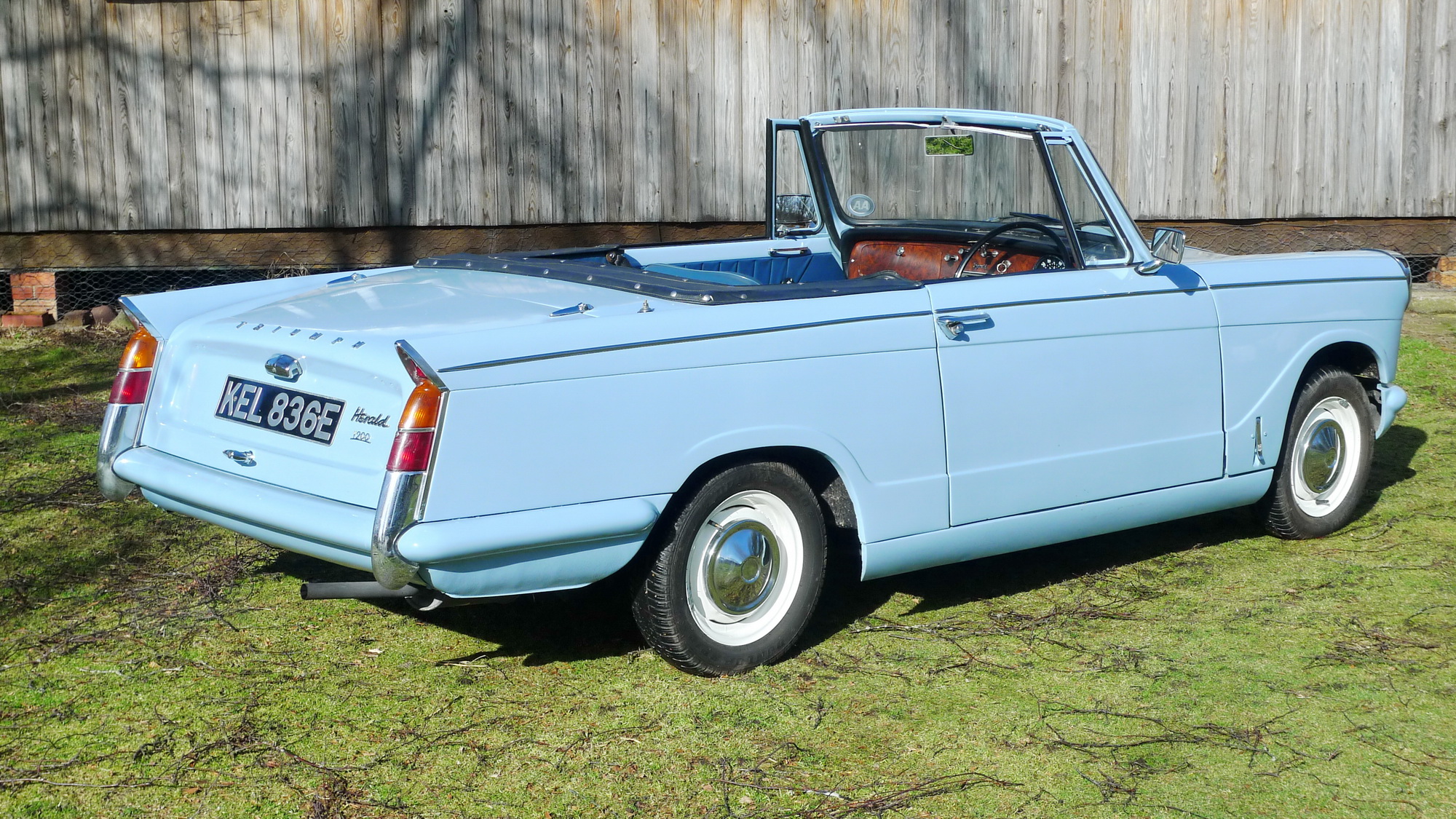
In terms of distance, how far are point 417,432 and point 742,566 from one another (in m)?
1.08

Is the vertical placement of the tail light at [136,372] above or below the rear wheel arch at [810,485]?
above

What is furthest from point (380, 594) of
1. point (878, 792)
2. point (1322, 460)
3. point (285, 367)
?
point (1322, 460)

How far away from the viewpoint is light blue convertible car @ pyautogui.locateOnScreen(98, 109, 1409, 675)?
3.41 m

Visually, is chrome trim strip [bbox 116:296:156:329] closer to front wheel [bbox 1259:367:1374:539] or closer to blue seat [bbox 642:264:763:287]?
blue seat [bbox 642:264:763:287]

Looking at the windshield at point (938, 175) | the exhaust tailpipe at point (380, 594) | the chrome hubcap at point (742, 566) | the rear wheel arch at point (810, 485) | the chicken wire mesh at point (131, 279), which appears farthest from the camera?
the chicken wire mesh at point (131, 279)

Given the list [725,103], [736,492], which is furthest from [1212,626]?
[725,103]

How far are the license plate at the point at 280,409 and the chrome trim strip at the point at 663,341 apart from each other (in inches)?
18.0

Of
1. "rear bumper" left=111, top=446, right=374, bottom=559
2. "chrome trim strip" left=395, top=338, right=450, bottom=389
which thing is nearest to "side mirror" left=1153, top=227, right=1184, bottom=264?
"chrome trim strip" left=395, top=338, right=450, bottom=389

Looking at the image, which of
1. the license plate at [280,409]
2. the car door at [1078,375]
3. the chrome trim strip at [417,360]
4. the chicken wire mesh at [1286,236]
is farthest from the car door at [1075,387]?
the chicken wire mesh at [1286,236]

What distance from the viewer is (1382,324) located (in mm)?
5418

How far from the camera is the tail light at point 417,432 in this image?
129 inches

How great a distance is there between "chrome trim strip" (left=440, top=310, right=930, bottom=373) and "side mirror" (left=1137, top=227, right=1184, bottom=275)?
103 cm

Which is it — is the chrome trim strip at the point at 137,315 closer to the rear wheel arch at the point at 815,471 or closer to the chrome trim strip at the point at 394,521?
the chrome trim strip at the point at 394,521

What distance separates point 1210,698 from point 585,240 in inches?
292
